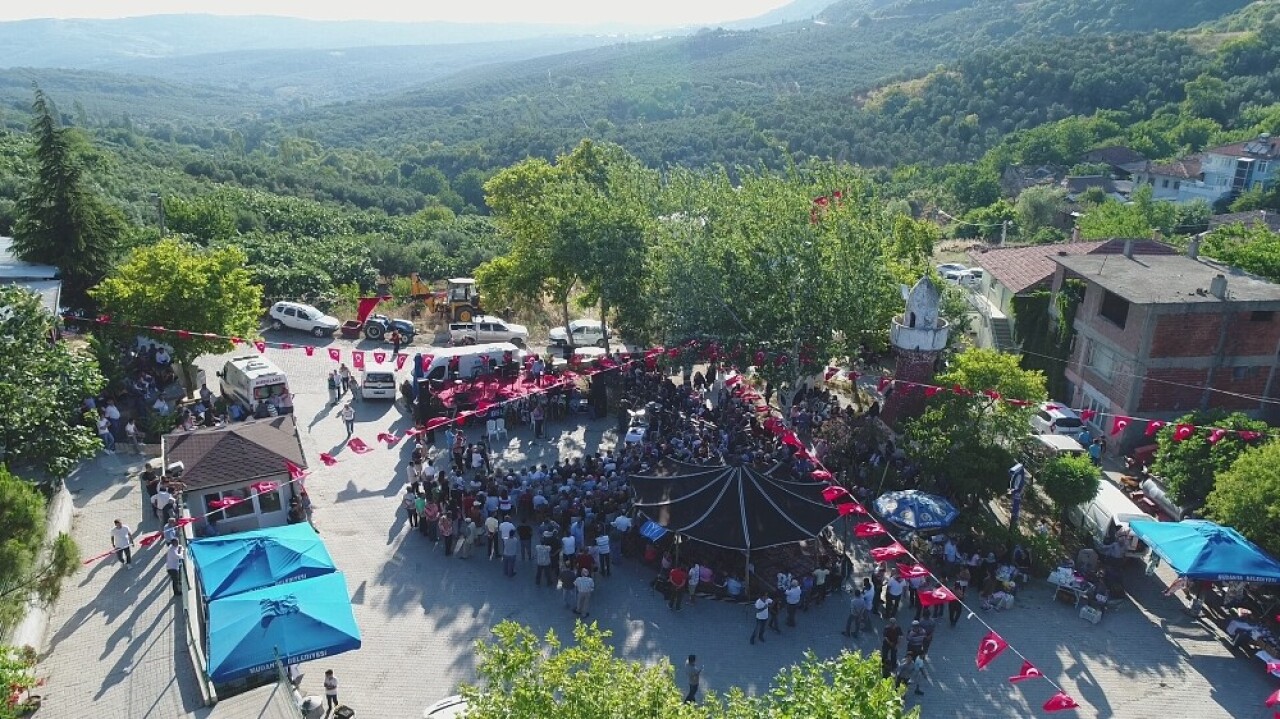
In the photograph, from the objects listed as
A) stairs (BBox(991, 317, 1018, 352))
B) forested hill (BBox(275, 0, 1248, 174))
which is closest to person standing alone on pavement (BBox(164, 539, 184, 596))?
stairs (BBox(991, 317, 1018, 352))

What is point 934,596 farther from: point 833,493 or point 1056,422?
point 1056,422

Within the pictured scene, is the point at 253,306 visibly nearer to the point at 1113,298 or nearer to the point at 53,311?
the point at 53,311

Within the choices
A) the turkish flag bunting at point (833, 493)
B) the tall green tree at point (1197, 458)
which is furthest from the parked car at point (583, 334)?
the tall green tree at point (1197, 458)

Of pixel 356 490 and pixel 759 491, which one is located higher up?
pixel 759 491

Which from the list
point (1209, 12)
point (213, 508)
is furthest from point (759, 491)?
point (1209, 12)

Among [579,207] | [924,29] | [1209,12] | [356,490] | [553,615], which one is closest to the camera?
[553,615]

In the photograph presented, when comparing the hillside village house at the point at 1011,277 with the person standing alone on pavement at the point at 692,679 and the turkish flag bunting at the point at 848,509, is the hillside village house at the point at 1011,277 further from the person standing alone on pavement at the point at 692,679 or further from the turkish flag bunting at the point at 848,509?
the person standing alone on pavement at the point at 692,679
